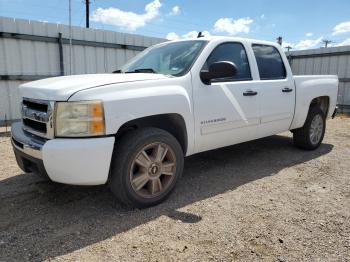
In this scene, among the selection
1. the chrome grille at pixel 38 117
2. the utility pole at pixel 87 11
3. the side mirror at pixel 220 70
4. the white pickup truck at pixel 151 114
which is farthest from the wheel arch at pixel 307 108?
the utility pole at pixel 87 11

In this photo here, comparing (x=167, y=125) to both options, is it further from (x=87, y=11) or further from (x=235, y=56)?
(x=87, y=11)

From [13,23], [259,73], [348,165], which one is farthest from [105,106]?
[13,23]

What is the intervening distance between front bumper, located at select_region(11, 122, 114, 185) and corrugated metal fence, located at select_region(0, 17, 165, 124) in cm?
667

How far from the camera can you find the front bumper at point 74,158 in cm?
284

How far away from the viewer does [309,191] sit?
3.95 meters

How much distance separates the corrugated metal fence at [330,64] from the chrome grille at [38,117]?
43.3 ft

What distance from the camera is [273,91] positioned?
470 cm

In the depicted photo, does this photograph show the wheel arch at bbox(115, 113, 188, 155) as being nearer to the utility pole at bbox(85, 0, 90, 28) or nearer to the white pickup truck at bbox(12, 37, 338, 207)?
the white pickup truck at bbox(12, 37, 338, 207)

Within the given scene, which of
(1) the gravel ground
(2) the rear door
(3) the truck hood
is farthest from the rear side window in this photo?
(3) the truck hood

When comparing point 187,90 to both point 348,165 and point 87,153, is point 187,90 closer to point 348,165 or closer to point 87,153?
point 87,153

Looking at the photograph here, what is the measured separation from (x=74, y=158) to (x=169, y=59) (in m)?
1.86

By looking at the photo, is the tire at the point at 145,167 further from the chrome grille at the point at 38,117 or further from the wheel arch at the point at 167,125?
the chrome grille at the point at 38,117

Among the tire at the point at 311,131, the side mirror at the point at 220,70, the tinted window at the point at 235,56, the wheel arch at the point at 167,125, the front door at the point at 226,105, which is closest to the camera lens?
the wheel arch at the point at 167,125

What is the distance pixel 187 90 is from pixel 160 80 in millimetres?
353
